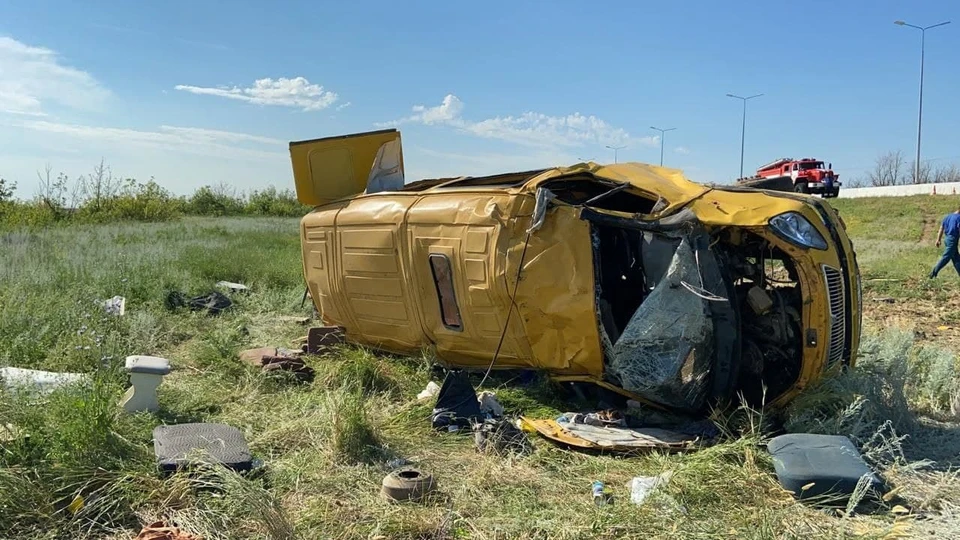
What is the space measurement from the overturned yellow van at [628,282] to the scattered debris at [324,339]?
3.28 feet

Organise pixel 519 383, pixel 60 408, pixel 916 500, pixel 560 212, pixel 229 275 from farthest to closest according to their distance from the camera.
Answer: pixel 229 275 → pixel 519 383 → pixel 560 212 → pixel 60 408 → pixel 916 500

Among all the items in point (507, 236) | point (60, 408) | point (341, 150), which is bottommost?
point (60, 408)

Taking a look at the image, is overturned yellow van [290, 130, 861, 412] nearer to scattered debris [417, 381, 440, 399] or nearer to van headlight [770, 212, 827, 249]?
van headlight [770, 212, 827, 249]

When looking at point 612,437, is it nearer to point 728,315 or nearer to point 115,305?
point 728,315

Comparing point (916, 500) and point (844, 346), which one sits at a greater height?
point (844, 346)

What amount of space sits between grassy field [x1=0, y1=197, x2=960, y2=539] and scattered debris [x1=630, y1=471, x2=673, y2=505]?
6 centimetres

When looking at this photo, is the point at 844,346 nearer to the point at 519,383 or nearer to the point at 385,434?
the point at 519,383

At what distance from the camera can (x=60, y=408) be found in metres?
3.88

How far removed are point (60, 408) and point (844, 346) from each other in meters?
4.66

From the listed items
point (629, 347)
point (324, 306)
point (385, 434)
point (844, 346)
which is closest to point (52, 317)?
point (324, 306)

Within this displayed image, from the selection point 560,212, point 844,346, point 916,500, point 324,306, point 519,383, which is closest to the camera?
point 916,500

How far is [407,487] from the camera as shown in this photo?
144 inches

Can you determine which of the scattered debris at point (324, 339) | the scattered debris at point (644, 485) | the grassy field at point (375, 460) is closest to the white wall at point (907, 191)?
the grassy field at point (375, 460)

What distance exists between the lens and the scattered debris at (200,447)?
3676 mm
